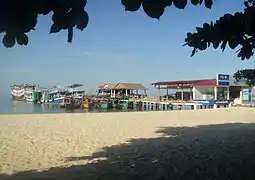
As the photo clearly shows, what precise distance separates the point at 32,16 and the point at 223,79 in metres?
40.8

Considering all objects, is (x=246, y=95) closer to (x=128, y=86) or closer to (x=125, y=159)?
(x=128, y=86)

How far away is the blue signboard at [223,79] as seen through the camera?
1599 inches

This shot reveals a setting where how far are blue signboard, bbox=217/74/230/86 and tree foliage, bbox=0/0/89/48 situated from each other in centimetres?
3941

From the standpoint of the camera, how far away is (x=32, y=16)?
2.52m

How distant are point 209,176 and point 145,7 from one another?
4173 mm

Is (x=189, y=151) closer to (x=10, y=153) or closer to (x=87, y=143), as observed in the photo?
(x=87, y=143)

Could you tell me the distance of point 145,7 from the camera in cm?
260

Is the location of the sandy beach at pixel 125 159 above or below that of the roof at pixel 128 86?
below

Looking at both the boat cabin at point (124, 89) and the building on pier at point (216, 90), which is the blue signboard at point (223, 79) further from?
the boat cabin at point (124, 89)

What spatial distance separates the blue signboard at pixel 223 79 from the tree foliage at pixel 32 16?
129 ft

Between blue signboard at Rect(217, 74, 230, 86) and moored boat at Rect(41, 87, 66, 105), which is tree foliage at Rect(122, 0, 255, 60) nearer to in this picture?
A: blue signboard at Rect(217, 74, 230, 86)

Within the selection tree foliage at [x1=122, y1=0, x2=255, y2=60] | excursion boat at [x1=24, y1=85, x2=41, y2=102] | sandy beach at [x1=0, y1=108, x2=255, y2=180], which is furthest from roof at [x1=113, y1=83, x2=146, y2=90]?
tree foliage at [x1=122, y1=0, x2=255, y2=60]

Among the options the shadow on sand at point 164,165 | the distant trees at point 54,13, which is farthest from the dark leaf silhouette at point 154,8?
the shadow on sand at point 164,165

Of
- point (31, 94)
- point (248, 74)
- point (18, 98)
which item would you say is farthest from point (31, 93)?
point (248, 74)
